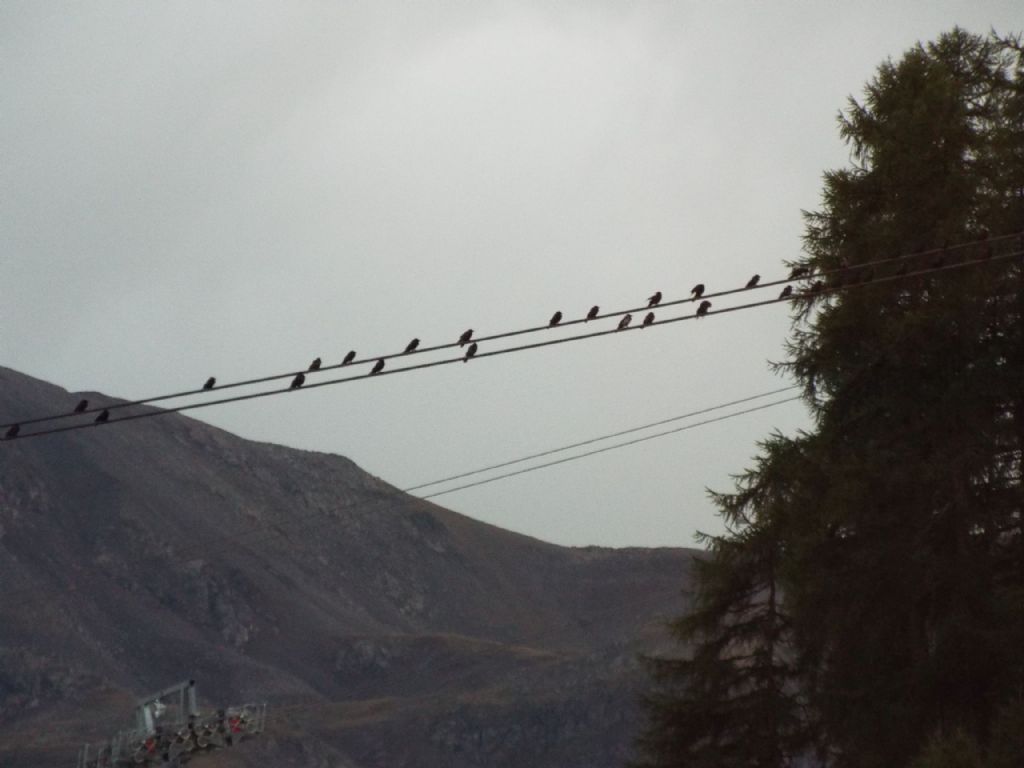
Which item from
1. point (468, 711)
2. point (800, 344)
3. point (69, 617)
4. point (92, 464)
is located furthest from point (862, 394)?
point (92, 464)

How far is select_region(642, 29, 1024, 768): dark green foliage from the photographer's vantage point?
25.9 meters

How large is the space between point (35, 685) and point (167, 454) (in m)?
70.4

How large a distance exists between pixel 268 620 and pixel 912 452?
133784 mm

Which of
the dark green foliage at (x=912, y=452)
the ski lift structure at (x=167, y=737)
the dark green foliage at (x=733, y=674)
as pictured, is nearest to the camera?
the dark green foliage at (x=912, y=452)

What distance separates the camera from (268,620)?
155 meters

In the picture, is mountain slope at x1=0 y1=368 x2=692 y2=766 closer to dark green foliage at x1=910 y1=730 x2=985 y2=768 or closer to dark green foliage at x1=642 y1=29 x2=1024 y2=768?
dark green foliage at x1=642 y1=29 x2=1024 y2=768

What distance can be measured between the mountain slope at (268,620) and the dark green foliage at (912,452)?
83784mm

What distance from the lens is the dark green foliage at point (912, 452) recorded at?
25859mm

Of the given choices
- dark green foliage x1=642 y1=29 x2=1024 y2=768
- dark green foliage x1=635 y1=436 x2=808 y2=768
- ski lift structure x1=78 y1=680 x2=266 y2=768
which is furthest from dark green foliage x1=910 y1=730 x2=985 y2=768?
ski lift structure x1=78 y1=680 x2=266 y2=768

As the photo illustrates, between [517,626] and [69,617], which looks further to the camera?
[517,626]

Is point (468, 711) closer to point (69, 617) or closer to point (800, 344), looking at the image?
point (69, 617)

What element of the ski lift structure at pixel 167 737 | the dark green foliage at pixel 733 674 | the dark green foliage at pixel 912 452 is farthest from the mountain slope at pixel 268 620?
the dark green foliage at pixel 912 452

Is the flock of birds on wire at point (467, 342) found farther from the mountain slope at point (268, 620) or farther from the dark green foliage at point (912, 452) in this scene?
the mountain slope at point (268, 620)

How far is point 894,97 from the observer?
1248 inches
